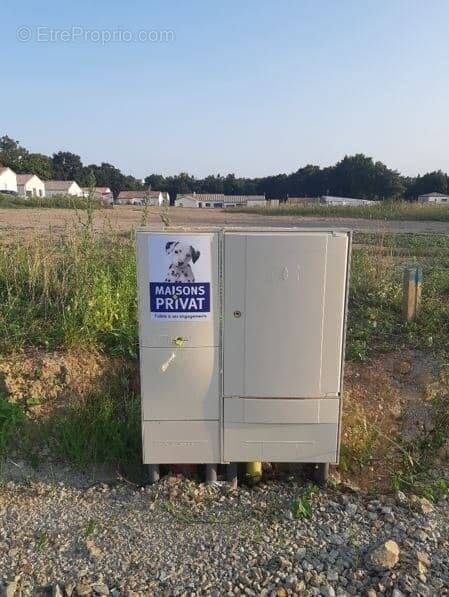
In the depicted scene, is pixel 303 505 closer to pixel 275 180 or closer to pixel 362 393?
pixel 362 393

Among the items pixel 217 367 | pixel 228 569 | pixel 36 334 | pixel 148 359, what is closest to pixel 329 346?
pixel 217 367

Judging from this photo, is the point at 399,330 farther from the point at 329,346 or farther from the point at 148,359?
the point at 148,359

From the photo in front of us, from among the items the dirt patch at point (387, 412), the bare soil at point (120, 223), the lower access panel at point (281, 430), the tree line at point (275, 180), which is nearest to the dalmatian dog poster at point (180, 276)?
the lower access panel at point (281, 430)

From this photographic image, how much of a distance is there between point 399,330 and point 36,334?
3500 mm

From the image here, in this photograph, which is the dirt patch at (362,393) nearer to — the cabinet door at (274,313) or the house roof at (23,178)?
the cabinet door at (274,313)

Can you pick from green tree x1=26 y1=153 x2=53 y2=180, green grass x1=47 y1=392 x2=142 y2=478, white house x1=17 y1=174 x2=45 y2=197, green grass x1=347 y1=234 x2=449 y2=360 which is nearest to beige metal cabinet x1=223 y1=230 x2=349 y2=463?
green grass x1=47 y1=392 x2=142 y2=478

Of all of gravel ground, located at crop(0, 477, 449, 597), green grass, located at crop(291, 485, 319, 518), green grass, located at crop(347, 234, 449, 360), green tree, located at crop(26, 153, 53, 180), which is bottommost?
gravel ground, located at crop(0, 477, 449, 597)

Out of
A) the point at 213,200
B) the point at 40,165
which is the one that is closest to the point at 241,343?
the point at 213,200

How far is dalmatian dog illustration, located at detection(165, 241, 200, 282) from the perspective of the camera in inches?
111

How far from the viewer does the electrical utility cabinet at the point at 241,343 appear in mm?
2809

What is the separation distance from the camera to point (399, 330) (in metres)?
4.92

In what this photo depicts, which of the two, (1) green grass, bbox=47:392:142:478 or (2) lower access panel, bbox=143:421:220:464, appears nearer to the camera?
(2) lower access panel, bbox=143:421:220:464

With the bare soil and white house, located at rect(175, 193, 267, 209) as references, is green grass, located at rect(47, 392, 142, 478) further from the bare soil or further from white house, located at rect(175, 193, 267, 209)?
white house, located at rect(175, 193, 267, 209)

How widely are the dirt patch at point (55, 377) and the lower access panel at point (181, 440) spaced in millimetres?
968
